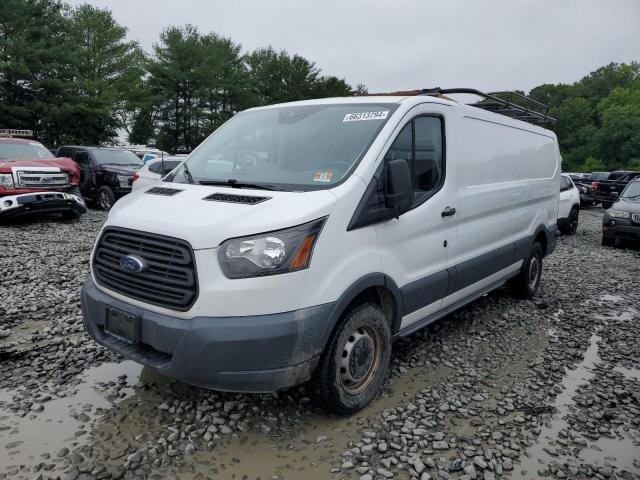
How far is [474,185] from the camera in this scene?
439 cm

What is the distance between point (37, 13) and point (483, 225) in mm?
29143

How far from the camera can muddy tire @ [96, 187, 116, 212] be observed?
13.1 m

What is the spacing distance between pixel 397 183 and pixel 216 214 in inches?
46.8

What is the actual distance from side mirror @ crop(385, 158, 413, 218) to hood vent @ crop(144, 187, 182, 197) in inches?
58.0

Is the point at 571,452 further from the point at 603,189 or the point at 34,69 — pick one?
the point at 34,69

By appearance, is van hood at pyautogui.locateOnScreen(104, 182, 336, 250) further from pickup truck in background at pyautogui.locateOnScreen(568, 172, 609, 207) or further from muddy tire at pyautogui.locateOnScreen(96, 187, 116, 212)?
pickup truck in background at pyautogui.locateOnScreen(568, 172, 609, 207)

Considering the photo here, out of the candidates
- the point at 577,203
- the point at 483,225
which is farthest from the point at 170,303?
the point at 577,203

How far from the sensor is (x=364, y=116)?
3529 mm

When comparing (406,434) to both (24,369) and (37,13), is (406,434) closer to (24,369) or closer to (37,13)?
(24,369)

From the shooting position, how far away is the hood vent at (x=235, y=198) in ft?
9.70

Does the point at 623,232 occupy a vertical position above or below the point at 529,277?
below

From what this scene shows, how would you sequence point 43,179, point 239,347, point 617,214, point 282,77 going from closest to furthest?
point 239,347 → point 43,179 → point 617,214 → point 282,77

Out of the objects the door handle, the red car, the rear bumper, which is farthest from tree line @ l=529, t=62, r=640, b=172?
the door handle

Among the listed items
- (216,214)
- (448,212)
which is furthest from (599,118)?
(216,214)
